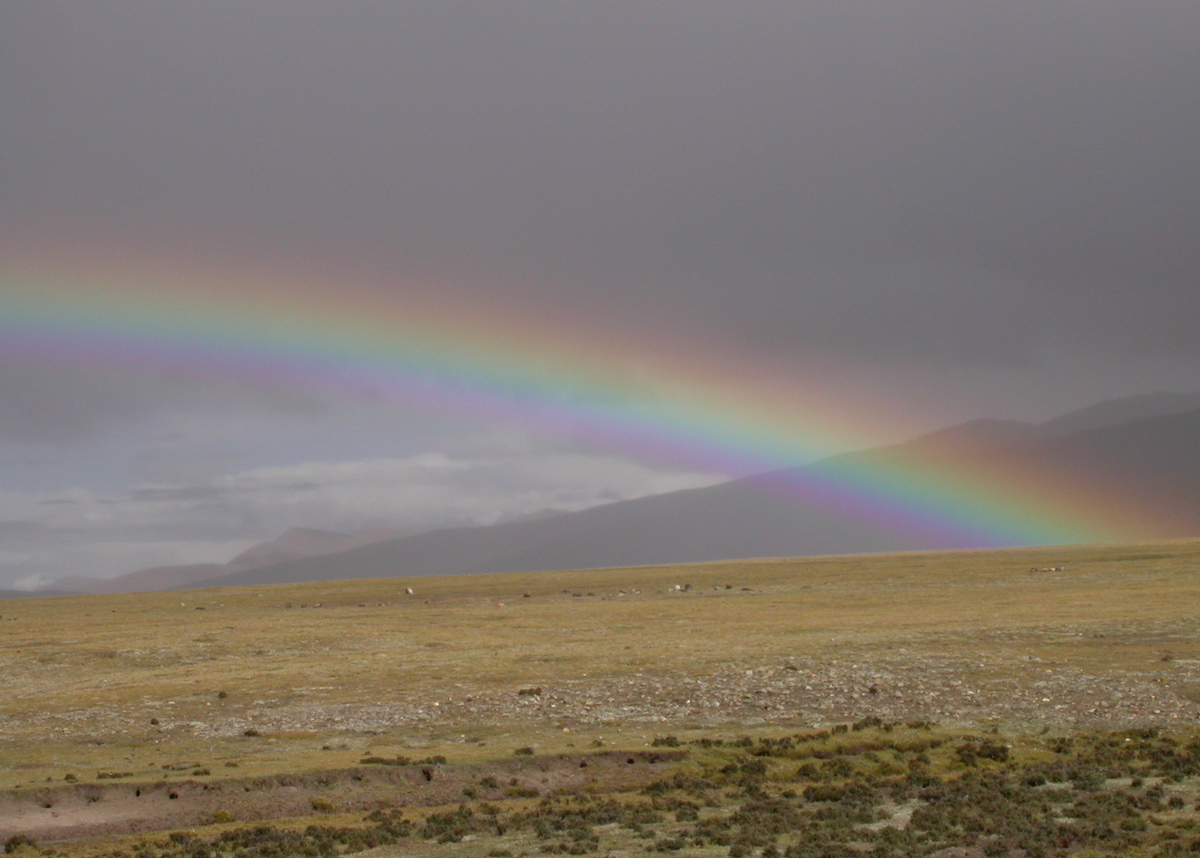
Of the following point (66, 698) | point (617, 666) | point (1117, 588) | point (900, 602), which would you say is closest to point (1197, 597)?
point (1117, 588)

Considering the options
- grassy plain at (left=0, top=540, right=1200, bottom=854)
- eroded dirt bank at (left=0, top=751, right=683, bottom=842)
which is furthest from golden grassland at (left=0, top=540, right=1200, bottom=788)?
eroded dirt bank at (left=0, top=751, right=683, bottom=842)

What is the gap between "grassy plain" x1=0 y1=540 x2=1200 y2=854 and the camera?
43.2m

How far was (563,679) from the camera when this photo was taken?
56.7 m

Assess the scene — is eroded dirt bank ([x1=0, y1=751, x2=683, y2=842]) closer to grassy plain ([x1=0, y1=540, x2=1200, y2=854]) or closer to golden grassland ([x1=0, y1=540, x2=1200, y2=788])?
grassy plain ([x1=0, y1=540, x2=1200, y2=854])

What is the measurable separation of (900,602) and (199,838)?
7983 centimetres

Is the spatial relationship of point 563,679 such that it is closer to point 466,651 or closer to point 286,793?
point 466,651

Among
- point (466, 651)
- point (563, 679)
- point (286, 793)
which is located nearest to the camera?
point (286, 793)

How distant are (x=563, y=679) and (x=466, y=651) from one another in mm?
15784

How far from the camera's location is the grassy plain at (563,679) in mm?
43219

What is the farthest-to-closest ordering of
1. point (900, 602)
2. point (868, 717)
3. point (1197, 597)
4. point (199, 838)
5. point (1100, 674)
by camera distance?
point (900, 602) < point (1197, 597) < point (1100, 674) < point (868, 717) < point (199, 838)

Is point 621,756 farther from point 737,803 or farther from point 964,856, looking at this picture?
point 964,856

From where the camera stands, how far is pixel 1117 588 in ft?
331

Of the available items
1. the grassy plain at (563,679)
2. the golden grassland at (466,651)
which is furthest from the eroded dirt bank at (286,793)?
the golden grassland at (466,651)

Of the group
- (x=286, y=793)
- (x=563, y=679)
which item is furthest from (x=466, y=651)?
(x=286, y=793)
